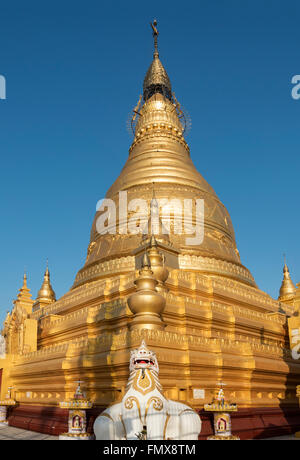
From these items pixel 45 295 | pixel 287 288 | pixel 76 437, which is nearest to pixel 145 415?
pixel 76 437

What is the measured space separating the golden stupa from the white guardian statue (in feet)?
6.26

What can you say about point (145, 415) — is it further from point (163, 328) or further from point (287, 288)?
point (287, 288)

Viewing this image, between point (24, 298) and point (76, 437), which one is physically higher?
point (24, 298)

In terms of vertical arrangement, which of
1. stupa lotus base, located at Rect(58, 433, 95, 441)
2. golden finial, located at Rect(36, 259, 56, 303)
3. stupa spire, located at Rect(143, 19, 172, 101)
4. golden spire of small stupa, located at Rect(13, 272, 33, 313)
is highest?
stupa spire, located at Rect(143, 19, 172, 101)

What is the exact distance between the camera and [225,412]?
30.4ft

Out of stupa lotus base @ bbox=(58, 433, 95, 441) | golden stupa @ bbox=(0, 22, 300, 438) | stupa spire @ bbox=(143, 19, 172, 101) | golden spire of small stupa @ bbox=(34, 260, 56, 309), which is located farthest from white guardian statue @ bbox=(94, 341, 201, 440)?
stupa spire @ bbox=(143, 19, 172, 101)

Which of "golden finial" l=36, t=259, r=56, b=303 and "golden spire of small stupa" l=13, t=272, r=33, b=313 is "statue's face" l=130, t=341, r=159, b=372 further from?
"golden finial" l=36, t=259, r=56, b=303

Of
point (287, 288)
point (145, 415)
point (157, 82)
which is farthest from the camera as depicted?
point (157, 82)

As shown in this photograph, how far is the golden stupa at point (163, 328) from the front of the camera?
10688 mm

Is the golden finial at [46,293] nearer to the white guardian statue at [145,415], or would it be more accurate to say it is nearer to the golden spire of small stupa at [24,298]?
the golden spire of small stupa at [24,298]

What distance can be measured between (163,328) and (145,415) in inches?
139

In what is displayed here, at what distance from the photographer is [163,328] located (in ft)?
35.7

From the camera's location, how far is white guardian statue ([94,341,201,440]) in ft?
24.3

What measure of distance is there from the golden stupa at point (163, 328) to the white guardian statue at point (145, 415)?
1909 mm
